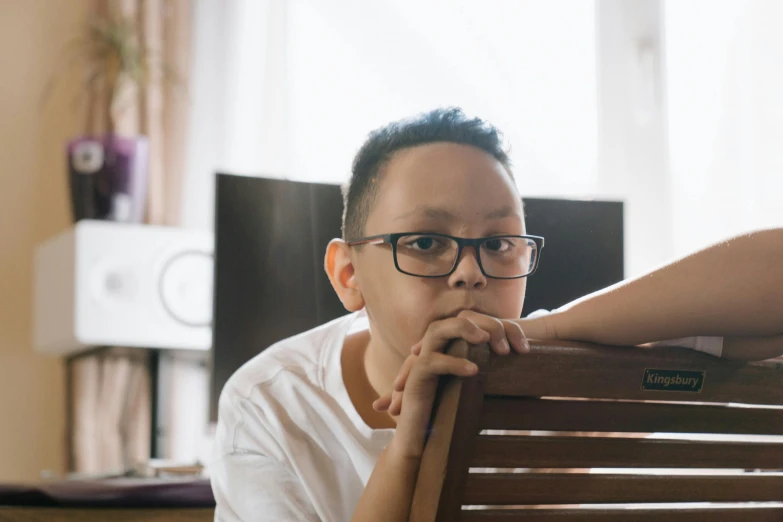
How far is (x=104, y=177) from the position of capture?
2023 millimetres

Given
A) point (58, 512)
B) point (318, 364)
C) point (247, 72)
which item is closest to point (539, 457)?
point (318, 364)

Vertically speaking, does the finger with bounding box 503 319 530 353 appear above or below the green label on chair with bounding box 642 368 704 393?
above

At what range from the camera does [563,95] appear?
1.08 m

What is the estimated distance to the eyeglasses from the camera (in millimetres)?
591

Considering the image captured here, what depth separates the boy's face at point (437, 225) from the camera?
597 mm

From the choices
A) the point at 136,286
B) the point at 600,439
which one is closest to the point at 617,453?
the point at 600,439

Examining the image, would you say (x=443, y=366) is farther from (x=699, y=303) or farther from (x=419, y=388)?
(x=699, y=303)

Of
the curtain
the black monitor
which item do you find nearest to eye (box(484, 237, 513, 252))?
the black monitor

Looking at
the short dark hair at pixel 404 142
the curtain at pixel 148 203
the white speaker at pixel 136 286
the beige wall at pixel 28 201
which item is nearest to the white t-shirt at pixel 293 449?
the short dark hair at pixel 404 142

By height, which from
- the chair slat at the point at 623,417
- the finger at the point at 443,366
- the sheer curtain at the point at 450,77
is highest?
the sheer curtain at the point at 450,77

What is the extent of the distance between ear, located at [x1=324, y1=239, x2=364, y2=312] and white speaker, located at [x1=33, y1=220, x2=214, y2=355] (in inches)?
46.0

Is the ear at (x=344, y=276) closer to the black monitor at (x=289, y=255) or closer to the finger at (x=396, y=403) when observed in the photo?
the black monitor at (x=289, y=255)

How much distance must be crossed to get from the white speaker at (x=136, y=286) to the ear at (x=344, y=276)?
1169 millimetres

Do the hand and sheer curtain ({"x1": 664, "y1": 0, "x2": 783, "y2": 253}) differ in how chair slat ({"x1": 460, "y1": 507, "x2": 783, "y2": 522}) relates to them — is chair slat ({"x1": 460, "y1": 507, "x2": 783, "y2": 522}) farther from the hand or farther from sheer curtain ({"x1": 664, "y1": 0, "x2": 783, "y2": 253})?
sheer curtain ({"x1": 664, "y1": 0, "x2": 783, "y2": 253})
